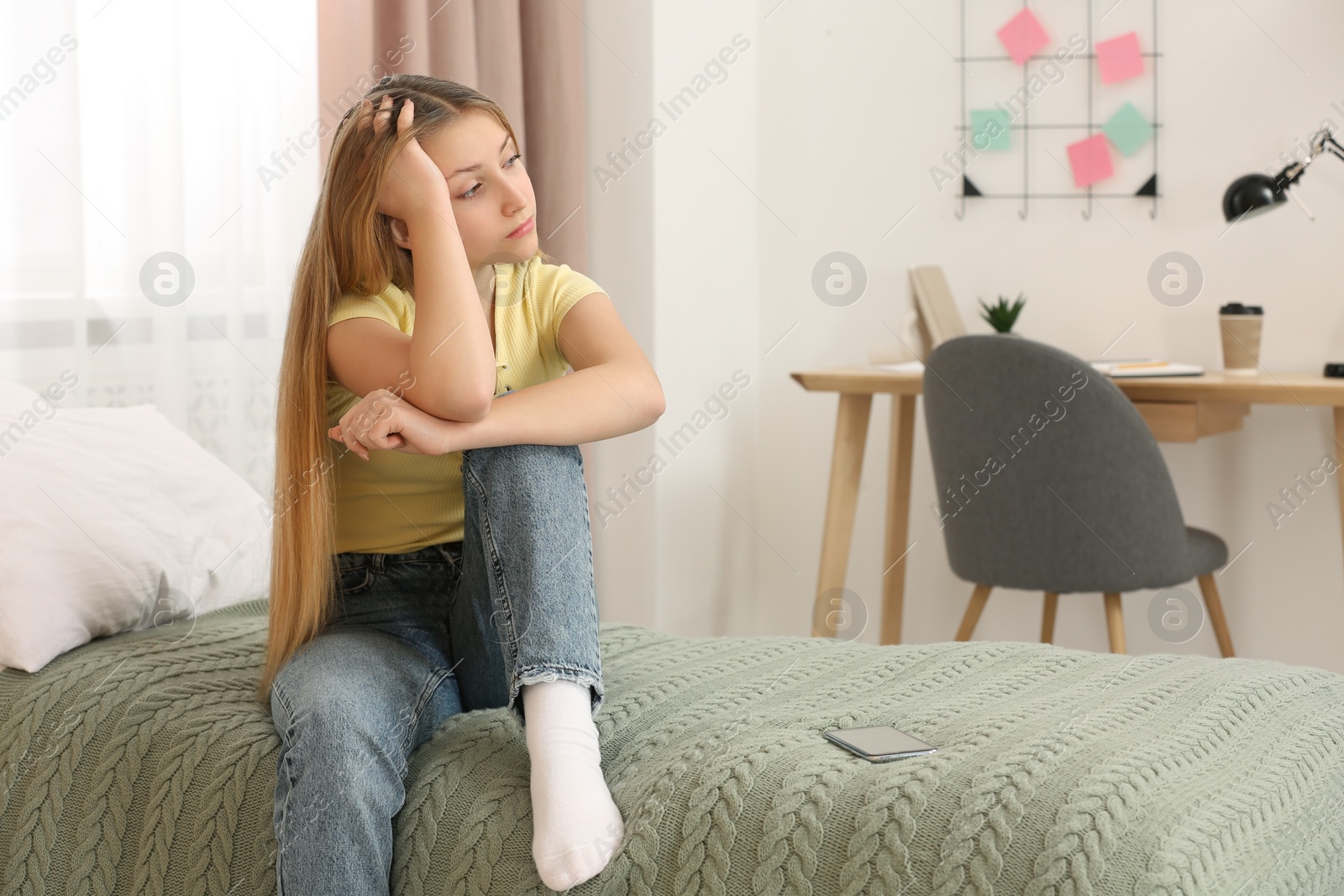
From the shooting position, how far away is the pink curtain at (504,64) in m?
1.86

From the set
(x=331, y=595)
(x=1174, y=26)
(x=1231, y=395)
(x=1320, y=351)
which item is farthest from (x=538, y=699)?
(x=1174, y=26)

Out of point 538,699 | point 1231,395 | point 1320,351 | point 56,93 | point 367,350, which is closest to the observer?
point 538,699

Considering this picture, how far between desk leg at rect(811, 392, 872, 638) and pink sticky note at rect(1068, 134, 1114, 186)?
0.65 m

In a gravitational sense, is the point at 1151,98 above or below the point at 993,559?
above

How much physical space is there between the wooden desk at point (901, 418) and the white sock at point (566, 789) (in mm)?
1383

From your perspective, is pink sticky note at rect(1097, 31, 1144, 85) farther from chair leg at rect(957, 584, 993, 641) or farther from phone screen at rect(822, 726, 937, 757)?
phone screen at rect(822, 726, 937, 757)

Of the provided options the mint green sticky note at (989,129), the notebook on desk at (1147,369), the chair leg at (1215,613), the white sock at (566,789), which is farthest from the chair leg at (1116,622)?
the white sock at (566,789)

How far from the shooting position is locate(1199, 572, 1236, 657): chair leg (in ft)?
7.06

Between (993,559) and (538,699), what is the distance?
1.24 metres

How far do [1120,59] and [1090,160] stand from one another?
0.20 metres

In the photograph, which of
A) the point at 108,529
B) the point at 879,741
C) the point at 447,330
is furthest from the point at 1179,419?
the point at 108,529

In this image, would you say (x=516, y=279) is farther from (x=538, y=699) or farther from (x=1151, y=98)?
(x=1151, y=98)

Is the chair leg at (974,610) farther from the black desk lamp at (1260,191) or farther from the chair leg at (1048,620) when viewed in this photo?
the black desk lamp at (1260,191)

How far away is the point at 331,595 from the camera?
112 centimetres
